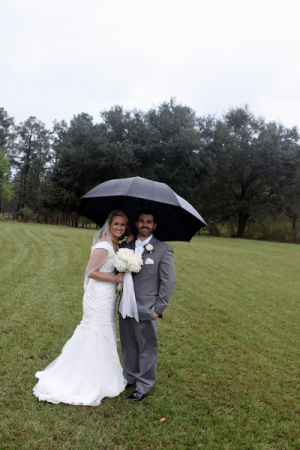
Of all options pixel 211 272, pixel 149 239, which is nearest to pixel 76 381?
pixel 149 239

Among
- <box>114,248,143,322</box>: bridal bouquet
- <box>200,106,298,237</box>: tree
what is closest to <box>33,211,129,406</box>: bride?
<box>114,248,143,322</box>: bridal bouquet

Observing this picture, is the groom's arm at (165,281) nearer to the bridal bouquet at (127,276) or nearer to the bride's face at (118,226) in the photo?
the bridal bouquet at (127,276)

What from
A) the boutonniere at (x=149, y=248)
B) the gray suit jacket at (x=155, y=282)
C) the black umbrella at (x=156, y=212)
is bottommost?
the gray suit jacket at (x=155, y=282)

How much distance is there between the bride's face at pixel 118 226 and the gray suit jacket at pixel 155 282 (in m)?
0.36

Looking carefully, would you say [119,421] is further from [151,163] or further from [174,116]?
[174,116]

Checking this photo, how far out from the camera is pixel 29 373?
12.6ft

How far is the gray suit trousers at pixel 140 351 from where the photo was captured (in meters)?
3.55

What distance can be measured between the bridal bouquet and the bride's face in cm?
28

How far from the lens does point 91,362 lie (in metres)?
3.41

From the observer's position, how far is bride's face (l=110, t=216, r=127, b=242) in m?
3.53

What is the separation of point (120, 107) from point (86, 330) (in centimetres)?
2897

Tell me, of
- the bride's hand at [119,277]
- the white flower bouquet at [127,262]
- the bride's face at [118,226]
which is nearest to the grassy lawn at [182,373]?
the bride's hand at [119,277]

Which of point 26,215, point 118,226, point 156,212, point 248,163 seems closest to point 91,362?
point 118,226

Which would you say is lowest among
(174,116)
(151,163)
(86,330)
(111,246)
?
(86,330)
